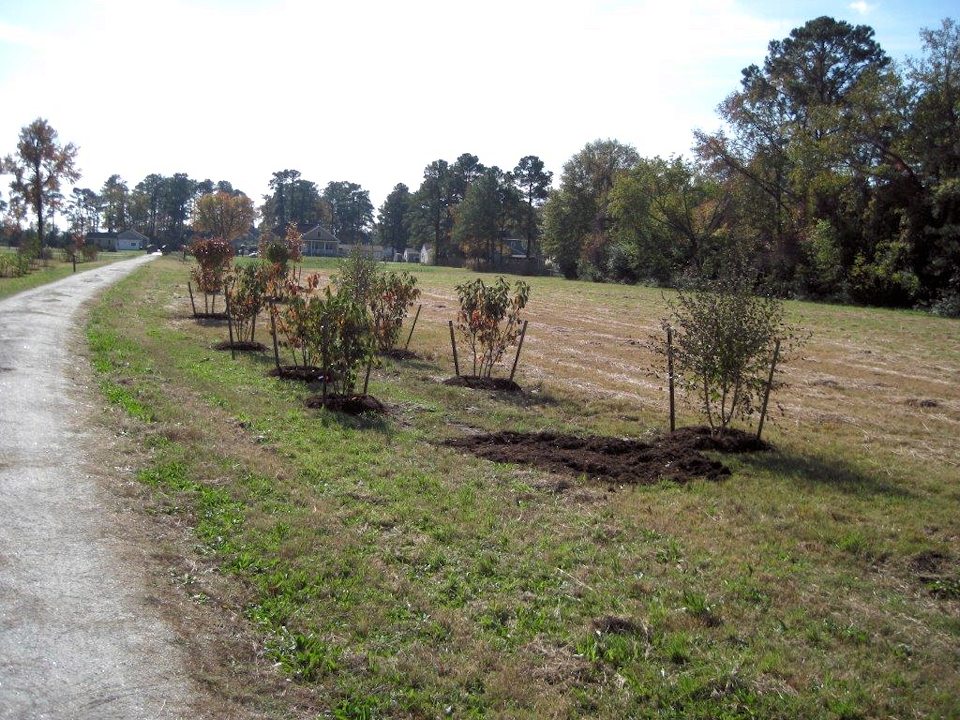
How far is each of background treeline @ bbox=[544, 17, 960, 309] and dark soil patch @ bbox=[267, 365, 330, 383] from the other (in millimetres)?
14402

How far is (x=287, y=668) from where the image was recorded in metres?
4.05

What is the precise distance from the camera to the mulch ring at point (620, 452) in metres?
8.06

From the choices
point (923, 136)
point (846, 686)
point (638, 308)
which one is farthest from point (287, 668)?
point (923, 136)

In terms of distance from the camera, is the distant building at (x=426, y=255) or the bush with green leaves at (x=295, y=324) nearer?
the bush with green leaves at (x=295, y=324)

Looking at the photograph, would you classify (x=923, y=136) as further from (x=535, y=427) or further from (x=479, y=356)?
(x=535, y=427)

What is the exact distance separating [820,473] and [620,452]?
84.8 inches

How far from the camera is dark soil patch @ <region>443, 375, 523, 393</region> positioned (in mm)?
13047

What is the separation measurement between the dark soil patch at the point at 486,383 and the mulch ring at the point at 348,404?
257 cm

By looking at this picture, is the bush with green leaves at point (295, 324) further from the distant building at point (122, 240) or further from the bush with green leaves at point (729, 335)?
the distant building at point (122, 240)

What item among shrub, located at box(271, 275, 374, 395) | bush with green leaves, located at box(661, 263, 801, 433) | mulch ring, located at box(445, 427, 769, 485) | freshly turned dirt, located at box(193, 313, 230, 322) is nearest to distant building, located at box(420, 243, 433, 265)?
freshly turned dirt, located at box(193, 313, 230, 322)

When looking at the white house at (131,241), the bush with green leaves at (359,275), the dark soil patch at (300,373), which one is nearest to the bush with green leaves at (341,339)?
the dark soil patch at (300,373)

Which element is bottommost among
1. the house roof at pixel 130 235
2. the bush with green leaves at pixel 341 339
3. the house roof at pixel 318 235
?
the bush with green leaves at pixel 341 339

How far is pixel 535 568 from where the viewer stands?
18.0 ft

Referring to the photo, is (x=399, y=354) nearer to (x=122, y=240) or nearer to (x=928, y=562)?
(x=928, y=562)
